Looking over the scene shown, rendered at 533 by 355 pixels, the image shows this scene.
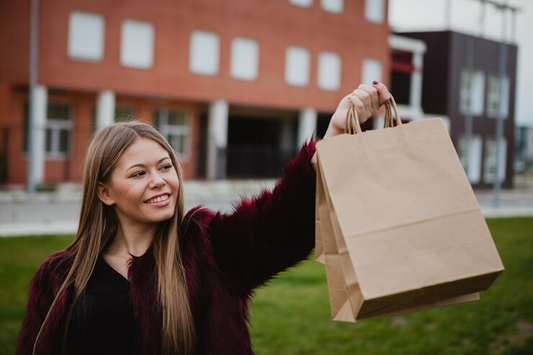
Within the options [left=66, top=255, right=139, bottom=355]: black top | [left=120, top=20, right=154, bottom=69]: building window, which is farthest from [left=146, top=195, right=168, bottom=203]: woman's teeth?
[left=120, top=20, right=154, bottom=69]: building window

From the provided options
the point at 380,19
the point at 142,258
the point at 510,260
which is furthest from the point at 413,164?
the point at 380,19

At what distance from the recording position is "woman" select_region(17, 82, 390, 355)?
2.23 meters

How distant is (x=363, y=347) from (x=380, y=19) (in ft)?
86.9

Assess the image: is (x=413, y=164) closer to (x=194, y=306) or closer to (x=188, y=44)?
(x=194, y=306)

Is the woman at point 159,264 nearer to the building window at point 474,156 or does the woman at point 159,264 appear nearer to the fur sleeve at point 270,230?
the fur sleeve at point 270,230

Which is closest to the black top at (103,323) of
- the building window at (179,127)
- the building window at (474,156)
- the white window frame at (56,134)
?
the white window frame at (56,134)

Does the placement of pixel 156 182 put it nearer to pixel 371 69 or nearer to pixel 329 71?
pixel 329 71

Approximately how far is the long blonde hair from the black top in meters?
0.04

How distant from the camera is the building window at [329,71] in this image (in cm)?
2828

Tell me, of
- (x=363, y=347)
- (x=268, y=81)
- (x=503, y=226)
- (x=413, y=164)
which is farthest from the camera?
(x=268, y=81)

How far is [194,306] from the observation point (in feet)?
7.46

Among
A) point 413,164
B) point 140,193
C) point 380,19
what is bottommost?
point 140,193

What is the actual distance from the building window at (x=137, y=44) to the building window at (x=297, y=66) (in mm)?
6245

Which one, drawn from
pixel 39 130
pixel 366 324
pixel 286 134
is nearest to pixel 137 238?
pixel 366 324
